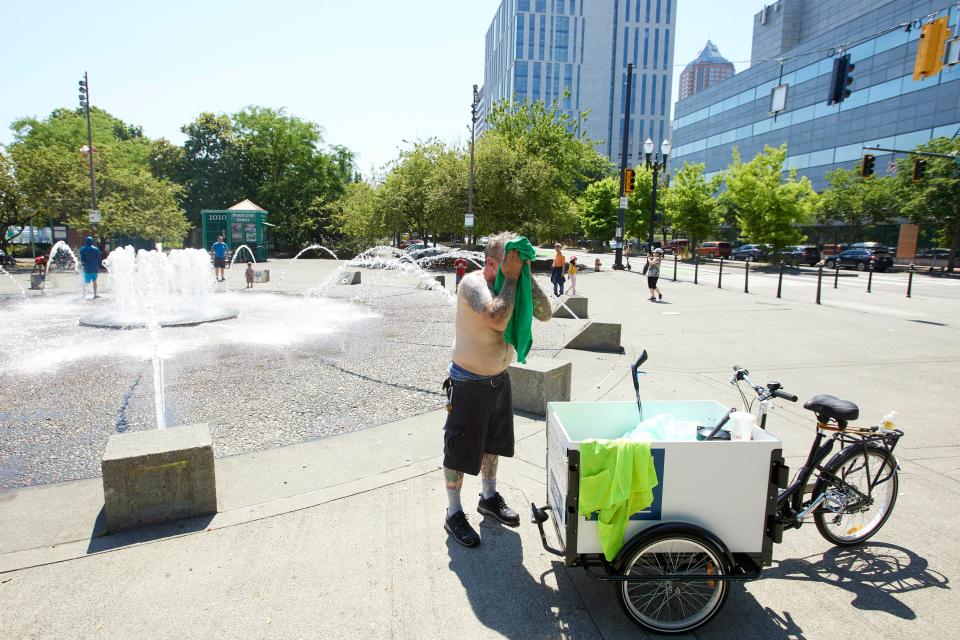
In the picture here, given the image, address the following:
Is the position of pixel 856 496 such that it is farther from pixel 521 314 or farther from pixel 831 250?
pixel 831 250

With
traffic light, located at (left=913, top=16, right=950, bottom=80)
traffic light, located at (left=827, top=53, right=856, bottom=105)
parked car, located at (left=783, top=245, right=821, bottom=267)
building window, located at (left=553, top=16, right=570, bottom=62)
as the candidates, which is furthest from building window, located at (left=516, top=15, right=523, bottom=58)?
traffic light, located at (left=913, top=16, right=950, bottom=80)

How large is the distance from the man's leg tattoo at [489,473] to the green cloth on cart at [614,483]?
4.10 feet

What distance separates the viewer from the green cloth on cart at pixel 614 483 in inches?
107

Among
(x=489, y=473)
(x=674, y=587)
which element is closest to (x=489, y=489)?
(x=489, y=473)

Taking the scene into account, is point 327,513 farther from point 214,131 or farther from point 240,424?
point 214,131

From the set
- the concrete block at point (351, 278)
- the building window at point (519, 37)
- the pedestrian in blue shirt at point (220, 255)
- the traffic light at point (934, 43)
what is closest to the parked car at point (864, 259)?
the traffic light at point (934, 43)

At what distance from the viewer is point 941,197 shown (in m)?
34.5

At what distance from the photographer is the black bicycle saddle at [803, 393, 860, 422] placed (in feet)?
11.0

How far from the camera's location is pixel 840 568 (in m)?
3.49

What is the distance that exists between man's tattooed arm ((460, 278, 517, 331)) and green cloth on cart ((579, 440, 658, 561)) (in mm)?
917

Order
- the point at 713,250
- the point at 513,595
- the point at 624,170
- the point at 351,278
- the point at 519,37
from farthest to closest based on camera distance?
the point at 519,37 < the point at 713,250 < the point at 624,170 < the point at 351,278 < the point at 513,595

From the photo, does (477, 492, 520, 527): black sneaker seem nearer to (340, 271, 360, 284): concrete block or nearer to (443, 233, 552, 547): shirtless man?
(443, 233, 552, 547): shirtless man

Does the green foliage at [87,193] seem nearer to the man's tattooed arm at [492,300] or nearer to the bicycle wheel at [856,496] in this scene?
the man's tattooed arm at [492,300]

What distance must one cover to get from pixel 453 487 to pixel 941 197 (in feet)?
137
